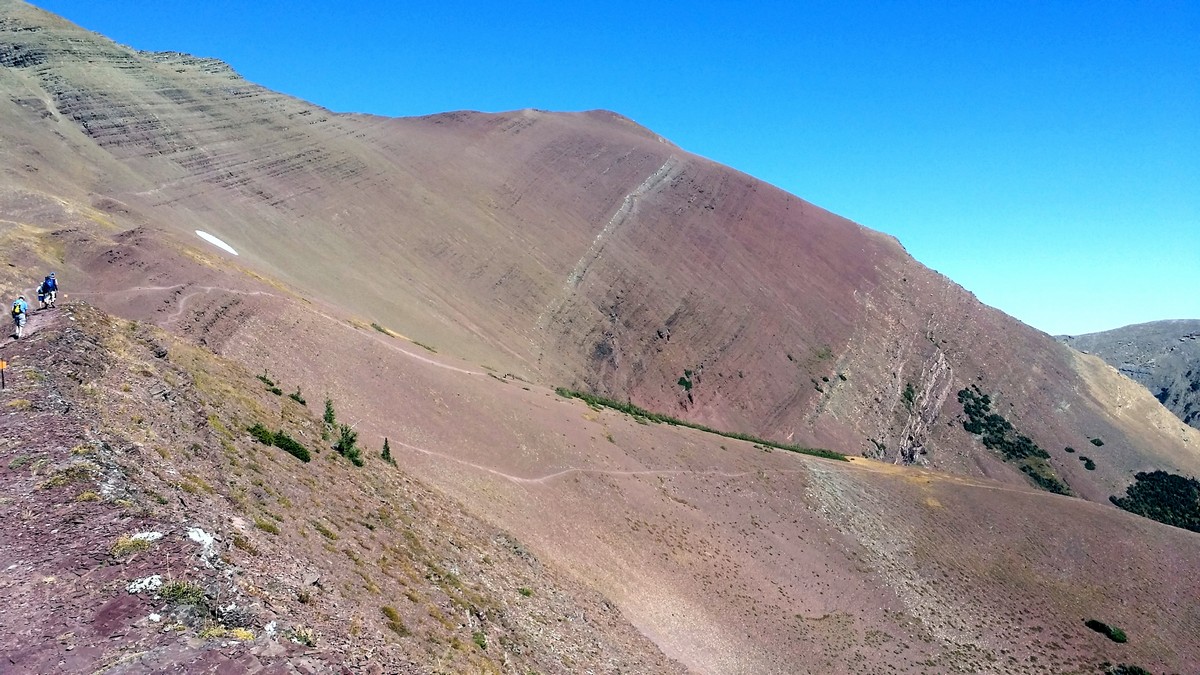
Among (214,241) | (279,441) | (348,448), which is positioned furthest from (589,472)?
(214,241)

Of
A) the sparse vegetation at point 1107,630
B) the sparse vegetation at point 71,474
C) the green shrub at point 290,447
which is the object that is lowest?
the sparse vegetation at point 1107,630

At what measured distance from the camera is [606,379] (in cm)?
5947

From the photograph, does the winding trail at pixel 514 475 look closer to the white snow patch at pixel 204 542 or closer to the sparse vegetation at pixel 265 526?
the sparse vegetation at pixel 265 526

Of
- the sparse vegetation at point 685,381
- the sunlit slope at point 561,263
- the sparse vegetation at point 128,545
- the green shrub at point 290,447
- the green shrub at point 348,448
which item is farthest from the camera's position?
the sparse vegetation at point 685,381

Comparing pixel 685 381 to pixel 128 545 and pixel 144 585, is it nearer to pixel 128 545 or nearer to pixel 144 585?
pixel 128 545

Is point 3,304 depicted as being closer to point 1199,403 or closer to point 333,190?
point 333,190

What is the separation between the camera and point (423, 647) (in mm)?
10477

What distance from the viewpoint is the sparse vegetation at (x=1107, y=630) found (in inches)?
1176

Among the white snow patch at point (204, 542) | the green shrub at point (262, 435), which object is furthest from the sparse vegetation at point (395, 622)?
the green shrub at point (262, 435)

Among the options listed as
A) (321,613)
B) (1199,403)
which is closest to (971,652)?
(321,613)

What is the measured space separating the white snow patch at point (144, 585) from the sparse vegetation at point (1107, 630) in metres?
37.3

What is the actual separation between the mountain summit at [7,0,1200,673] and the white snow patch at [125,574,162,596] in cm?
216

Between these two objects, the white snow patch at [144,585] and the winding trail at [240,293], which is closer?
the white snow patch at [144,585]

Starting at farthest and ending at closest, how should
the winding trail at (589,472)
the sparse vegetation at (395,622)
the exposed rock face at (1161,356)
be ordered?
the exposed rock face at (1161,356), the winding trail at (589,472), the sparse vegetation at (395,622)
